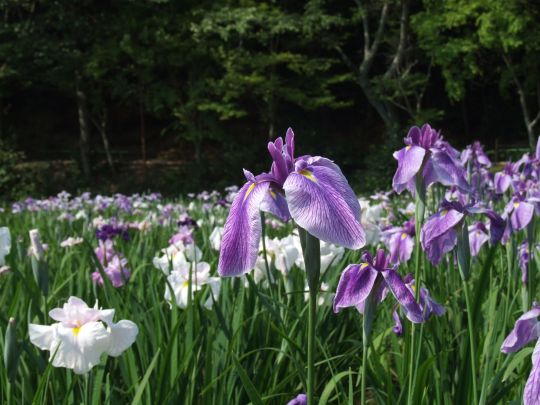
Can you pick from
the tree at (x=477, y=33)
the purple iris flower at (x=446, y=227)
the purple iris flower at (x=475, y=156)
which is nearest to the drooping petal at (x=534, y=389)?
the purple iris flower at (x=446, y=227)

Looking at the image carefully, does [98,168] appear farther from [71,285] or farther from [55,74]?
[71,285]

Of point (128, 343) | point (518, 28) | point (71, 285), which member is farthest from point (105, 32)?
point (128, 343)

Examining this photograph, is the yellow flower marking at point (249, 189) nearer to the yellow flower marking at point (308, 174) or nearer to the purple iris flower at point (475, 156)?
the yellow flower marking at point (308, 174)

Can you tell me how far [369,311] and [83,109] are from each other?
58.6 ft

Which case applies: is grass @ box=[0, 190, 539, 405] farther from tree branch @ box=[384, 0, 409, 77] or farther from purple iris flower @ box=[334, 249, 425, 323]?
tree branch @ box=[384, 0, 409, 77]

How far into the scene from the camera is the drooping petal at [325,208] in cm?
83

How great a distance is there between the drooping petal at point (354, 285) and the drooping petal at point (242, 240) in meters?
0.22

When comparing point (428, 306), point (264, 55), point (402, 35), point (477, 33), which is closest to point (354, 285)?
point (428, 306)

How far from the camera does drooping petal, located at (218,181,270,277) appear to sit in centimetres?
89

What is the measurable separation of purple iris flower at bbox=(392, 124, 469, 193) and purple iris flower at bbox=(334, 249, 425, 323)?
18.1 inches

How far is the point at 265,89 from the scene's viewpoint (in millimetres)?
15984

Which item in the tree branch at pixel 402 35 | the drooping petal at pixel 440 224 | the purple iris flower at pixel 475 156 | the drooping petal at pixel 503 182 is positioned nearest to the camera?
the drooping petal at pixel 440 224

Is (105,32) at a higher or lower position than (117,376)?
higher

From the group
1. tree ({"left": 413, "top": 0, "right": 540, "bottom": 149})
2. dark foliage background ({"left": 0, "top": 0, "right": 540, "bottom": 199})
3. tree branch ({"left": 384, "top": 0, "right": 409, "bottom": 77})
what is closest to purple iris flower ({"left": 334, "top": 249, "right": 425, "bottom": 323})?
dark foliage background ({"left": 0, "top": 0, "right": 540, "bottom": 199})
